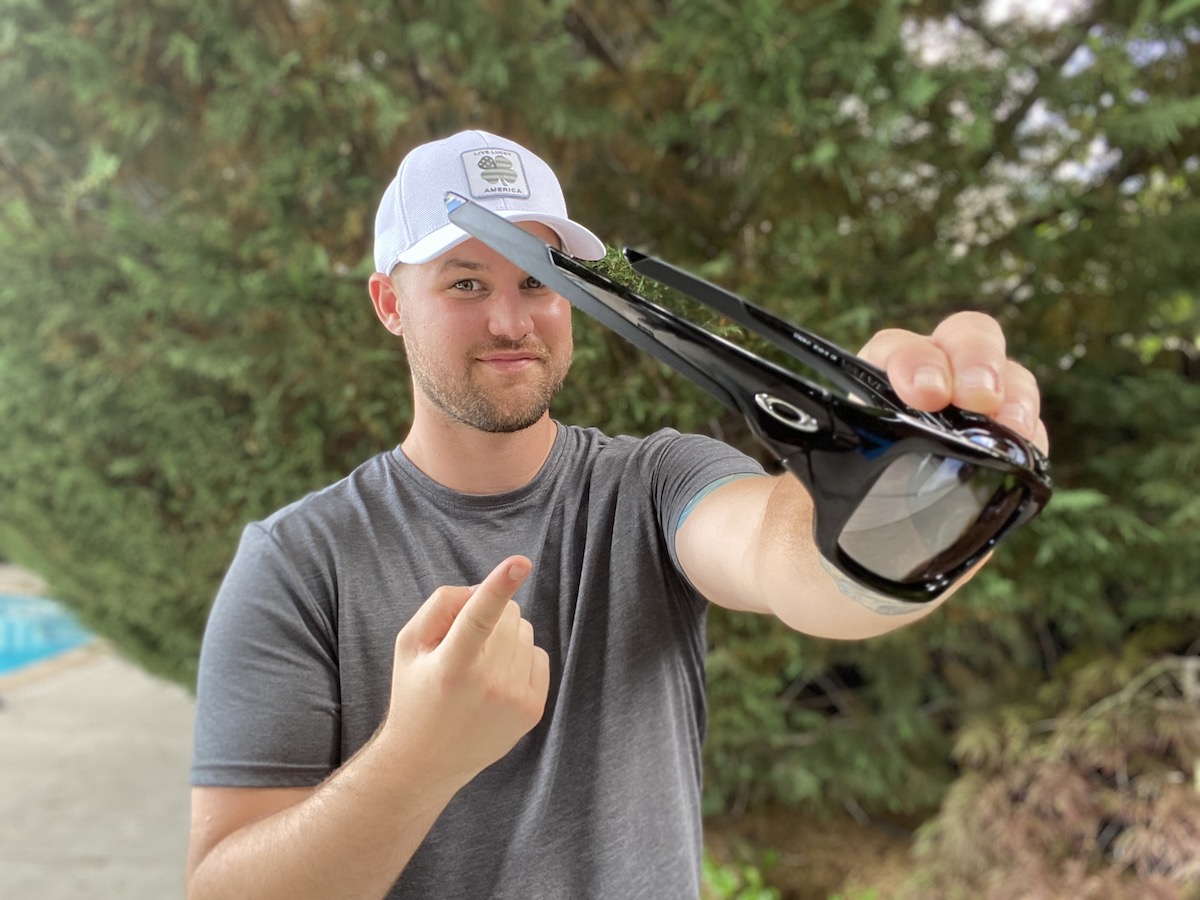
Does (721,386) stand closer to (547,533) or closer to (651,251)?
(547,533)

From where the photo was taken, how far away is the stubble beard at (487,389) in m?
0.48

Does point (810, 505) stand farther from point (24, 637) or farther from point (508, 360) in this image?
point (24, 637)

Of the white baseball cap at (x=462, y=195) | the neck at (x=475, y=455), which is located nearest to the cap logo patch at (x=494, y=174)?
the white baseball cap at (x=462, y=195)

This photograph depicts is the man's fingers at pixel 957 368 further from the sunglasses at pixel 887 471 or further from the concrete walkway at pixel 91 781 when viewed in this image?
the concrete walkway at pixel 91 781

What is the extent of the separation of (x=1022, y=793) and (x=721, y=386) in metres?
1.88

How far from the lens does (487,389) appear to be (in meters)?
0.49

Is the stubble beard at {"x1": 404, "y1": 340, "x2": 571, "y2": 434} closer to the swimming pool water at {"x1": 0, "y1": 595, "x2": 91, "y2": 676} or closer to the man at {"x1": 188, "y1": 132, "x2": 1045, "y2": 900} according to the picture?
the man at {"x1": 188, "y1": 132, "x2": 1045, "y2": 900}

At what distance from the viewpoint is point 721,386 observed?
1.19ft

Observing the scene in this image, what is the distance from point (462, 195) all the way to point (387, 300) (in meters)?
0.09

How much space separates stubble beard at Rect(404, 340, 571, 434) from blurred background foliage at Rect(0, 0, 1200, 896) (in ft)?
0.75

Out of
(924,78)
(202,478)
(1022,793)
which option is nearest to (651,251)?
(924,78)

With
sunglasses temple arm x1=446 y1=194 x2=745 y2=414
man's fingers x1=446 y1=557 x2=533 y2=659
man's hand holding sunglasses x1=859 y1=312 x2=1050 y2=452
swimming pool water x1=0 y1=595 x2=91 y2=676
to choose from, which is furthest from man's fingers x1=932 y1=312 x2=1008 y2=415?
swimming pool water x1=0 y1=595 x2=91 y2=676

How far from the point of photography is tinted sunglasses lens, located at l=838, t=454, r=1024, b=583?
33 centimetres

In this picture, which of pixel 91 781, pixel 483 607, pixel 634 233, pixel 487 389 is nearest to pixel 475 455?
pixel 487 389
